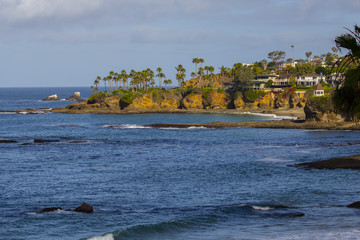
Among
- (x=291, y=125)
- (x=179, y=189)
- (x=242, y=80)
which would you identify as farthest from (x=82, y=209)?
(x=242, y=80)

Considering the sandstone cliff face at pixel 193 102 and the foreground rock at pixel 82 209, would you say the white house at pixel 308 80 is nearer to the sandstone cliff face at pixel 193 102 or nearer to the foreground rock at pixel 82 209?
the sandstone cliff face at pixel 193 102

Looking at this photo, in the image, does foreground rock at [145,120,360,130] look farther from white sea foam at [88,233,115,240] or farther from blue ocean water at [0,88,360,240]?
white sea foam at [88,233,115,240]

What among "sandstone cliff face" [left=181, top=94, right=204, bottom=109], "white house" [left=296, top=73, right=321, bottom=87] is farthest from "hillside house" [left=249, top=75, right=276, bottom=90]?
"sandstone cliff face" [left=181, top=94, right=204, bottom=109]

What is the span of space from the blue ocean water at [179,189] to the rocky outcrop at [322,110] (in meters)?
18.5

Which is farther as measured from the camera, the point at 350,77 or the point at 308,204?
the point at 308,204

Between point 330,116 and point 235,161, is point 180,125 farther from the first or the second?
point 235,161

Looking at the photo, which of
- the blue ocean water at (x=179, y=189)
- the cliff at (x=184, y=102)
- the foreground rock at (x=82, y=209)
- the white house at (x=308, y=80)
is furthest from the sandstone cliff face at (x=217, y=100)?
the foreground rock at (x=82, y=209)

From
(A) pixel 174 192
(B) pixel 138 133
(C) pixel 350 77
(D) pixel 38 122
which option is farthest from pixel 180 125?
(C) pixel 350 77

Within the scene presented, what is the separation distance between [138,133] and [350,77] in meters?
73.1

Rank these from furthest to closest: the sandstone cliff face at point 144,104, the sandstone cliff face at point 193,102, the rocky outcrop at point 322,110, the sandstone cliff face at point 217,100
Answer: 1. the sandstone cliff face at point 193,102
2. the sandstone cliff face at point 217,100
3. the sandstone cliff face at point 144,104
4. the rocky outcrop at point 322,110

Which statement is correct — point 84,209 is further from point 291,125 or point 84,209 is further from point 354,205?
point 291,125

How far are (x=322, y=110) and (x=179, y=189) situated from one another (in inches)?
2669

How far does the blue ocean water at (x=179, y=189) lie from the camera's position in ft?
99.2

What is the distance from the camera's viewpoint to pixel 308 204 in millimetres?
36406
